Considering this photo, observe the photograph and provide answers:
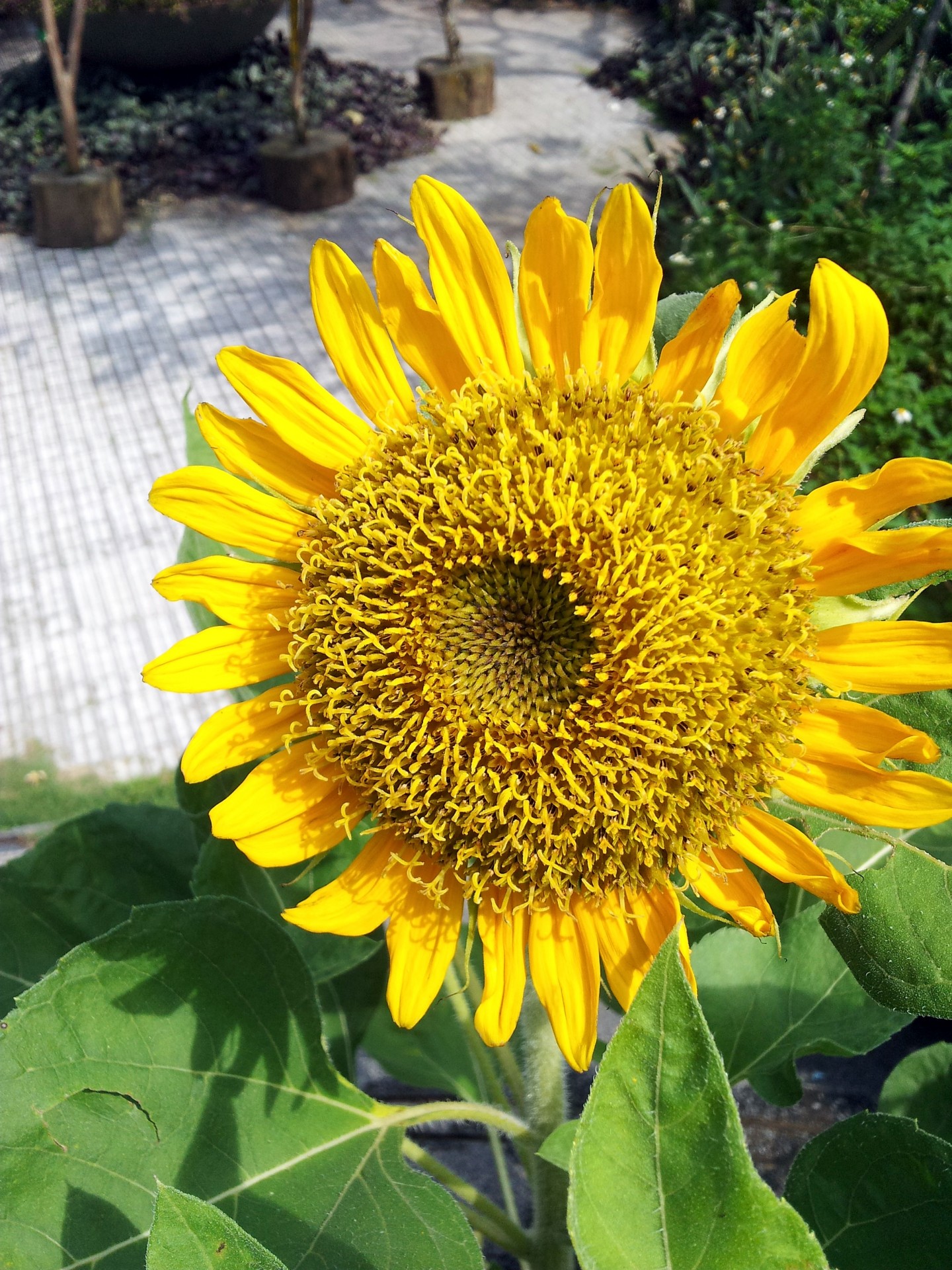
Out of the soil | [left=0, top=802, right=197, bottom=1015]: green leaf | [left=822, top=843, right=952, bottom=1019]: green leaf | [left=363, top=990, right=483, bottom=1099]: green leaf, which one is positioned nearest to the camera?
[left=822, top=843, right=952, bottom=1019]: green leaf

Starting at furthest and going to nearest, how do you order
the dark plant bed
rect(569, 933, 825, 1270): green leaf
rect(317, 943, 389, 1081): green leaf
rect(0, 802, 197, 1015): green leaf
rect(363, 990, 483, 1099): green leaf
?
the dark plant bed → rect(363, 990, 483, 1099): green leaf → rect(317, 943, 389, 1081): green leaf → rect(0, 802, 197, 1015): green leaf → rect(569, 933, 825, 1270): green leaf

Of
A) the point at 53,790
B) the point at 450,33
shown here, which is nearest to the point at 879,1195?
the point at 53,790

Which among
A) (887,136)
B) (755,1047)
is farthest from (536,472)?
(887,136)

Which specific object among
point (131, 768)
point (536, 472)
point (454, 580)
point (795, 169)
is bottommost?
point (131, 768)

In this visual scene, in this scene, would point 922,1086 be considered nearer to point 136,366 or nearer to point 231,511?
point 231,511

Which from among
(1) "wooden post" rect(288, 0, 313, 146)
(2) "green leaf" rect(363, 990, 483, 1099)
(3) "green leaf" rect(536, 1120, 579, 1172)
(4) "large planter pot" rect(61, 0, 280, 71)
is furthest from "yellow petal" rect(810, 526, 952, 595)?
(4) "large planter pot" rect(61, 0, 280, 71)

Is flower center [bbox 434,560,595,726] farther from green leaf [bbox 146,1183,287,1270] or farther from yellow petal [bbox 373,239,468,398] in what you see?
green leaf [bbox 146,1183,287,1270]

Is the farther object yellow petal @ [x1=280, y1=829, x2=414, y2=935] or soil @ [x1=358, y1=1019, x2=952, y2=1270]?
soil @ [x1=358, y1=1019, x2=952, y2=1270]

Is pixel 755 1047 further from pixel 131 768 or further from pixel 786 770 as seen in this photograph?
pixel 131 768
